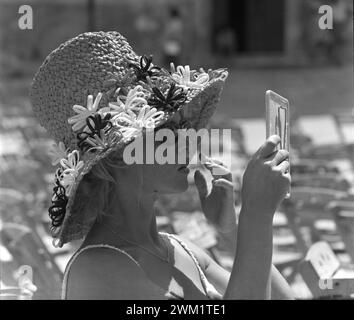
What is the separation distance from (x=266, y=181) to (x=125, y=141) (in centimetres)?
36

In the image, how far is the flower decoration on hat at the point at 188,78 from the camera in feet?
7.59

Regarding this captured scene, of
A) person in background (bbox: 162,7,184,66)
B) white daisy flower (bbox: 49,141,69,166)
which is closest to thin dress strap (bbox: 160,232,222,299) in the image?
white daisy flower (bbox: 49,141,69,166)

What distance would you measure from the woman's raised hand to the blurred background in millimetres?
607

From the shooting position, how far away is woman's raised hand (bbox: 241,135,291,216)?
2.03 m

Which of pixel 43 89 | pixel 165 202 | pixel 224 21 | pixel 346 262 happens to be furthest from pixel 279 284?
pixel 224 21

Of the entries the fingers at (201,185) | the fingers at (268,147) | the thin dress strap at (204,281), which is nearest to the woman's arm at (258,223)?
the fingers at (268,147)

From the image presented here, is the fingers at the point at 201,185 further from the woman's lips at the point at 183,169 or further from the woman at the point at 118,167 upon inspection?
the woman's lips at the point at 183,169

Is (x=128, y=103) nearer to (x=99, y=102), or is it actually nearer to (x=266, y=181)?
(x=99, y=102)

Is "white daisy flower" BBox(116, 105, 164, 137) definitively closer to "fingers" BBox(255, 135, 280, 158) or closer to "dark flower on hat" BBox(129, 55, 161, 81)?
"dark flower on hat" BBox(129, 55, 161, 81)

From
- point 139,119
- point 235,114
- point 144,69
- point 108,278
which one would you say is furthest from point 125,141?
point 235,114

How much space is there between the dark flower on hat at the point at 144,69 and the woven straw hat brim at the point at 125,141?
12 centimetres

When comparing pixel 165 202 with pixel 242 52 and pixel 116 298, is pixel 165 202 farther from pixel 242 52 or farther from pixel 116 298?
pixel 242 52

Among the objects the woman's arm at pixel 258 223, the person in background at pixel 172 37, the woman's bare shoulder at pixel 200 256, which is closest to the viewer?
the woman's arm at pixel 258 223

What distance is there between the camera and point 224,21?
19469 mm
